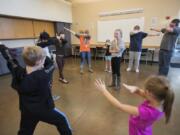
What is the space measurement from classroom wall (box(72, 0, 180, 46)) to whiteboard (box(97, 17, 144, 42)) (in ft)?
0.66

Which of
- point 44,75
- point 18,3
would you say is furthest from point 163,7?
point 44,75

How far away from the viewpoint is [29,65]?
1.28 m

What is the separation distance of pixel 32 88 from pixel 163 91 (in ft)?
3.31

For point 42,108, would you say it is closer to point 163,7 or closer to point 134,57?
point 134,57

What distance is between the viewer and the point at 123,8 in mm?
7082

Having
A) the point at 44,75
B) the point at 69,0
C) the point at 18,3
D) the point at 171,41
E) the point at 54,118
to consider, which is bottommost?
the point at 54,118

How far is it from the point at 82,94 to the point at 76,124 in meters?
1.17

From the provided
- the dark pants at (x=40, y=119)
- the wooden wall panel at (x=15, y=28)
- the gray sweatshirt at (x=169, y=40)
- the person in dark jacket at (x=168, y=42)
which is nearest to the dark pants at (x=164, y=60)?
the person in dark jacket at (x=168, y=42)

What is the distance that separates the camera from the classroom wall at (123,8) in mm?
6262

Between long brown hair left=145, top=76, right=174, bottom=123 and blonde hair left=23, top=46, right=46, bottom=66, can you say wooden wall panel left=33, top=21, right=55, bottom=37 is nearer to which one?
blonde hair left=23, top=46, right=46, bottom=66

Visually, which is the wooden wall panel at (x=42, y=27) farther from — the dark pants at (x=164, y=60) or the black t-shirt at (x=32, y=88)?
the black t-shirt at (x=32, y=88)

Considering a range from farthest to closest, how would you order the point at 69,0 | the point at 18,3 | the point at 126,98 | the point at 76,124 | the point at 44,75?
the point at 69,0
the point at 18,3
the point at 126,98
the point at 76,124
the point at 44,75

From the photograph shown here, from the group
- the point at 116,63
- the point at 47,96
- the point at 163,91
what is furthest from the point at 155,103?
the point at 116,63

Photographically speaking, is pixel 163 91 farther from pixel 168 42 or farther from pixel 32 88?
pixel 168 42
